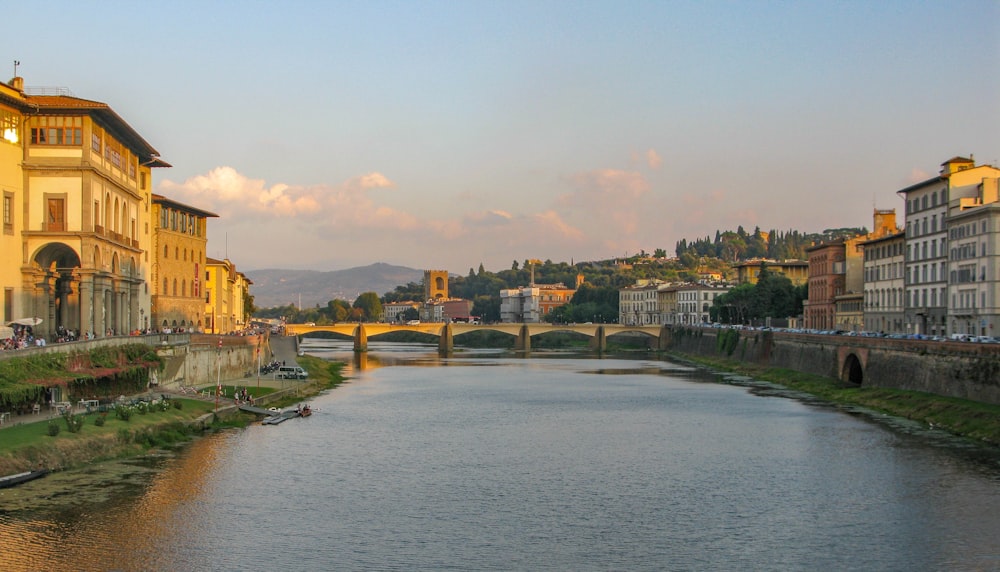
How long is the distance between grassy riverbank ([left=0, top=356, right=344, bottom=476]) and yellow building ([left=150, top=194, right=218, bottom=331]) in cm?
2724

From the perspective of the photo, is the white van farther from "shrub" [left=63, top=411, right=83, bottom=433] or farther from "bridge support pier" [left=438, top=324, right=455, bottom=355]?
"bridge support pier" [left=438, top=324, right=455, bottom=355]

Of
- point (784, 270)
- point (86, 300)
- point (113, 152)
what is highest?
point (113, 152)

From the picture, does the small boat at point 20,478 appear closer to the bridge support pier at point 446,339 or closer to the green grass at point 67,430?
the green grass at point 67,430

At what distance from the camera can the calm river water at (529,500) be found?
85.6 feet

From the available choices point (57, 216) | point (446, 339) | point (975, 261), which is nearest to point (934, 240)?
point (975, 261)

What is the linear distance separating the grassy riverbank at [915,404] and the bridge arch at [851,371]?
0.86m

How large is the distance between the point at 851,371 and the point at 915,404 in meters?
16.7

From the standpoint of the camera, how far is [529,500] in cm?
3300

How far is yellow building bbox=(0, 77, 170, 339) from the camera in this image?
4853 cm

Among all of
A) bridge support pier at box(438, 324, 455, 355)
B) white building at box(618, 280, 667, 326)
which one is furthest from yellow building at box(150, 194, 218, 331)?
white building at box(618, 280, 667, 326)

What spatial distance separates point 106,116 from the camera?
5262 centimetres

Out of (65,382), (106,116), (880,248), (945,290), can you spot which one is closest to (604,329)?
(880,248)

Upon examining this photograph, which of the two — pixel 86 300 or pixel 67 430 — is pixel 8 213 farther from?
pixel 67 430

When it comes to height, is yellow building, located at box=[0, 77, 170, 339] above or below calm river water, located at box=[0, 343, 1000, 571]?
above
